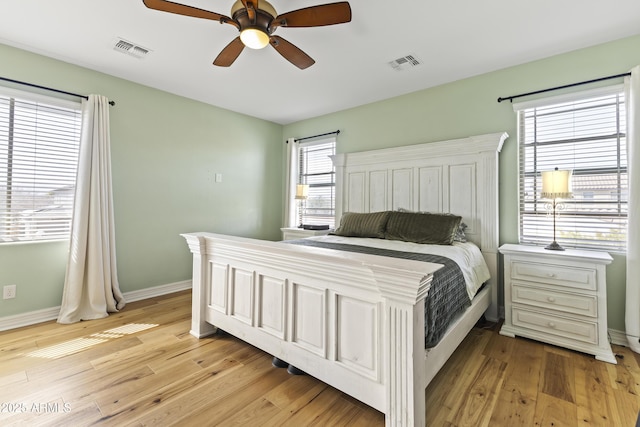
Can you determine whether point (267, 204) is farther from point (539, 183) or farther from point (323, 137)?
point (539, 183)

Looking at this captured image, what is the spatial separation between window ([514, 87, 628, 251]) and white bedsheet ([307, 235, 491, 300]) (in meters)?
0.65

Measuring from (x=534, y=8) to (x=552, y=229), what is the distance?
6.11ft

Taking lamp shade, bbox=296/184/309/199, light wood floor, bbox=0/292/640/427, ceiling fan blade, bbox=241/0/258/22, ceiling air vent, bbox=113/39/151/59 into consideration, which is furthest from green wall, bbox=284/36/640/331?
ceiling air vent, bbox=113/39/151/59

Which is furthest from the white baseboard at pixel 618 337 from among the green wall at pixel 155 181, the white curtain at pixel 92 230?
the white curtain at pixel 92 230

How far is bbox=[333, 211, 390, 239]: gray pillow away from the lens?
10.1ft

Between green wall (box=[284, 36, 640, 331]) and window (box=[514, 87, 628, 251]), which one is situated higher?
green wall (box=[284, 36, 640, 331])

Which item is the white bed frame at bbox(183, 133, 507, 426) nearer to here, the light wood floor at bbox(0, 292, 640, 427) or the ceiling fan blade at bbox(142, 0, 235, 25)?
the light wood floor at bbox(0, 292, 640, 427)

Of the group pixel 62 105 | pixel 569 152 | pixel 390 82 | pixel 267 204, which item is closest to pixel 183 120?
pixel 62 105

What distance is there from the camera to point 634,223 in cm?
220

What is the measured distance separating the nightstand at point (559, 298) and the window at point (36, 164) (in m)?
4.25

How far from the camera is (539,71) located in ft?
8.97

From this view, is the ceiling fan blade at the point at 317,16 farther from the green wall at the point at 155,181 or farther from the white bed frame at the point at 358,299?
the green wall at the point at 155,181

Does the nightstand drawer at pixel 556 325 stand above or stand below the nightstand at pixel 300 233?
below

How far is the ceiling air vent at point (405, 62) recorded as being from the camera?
2729 millimetres
